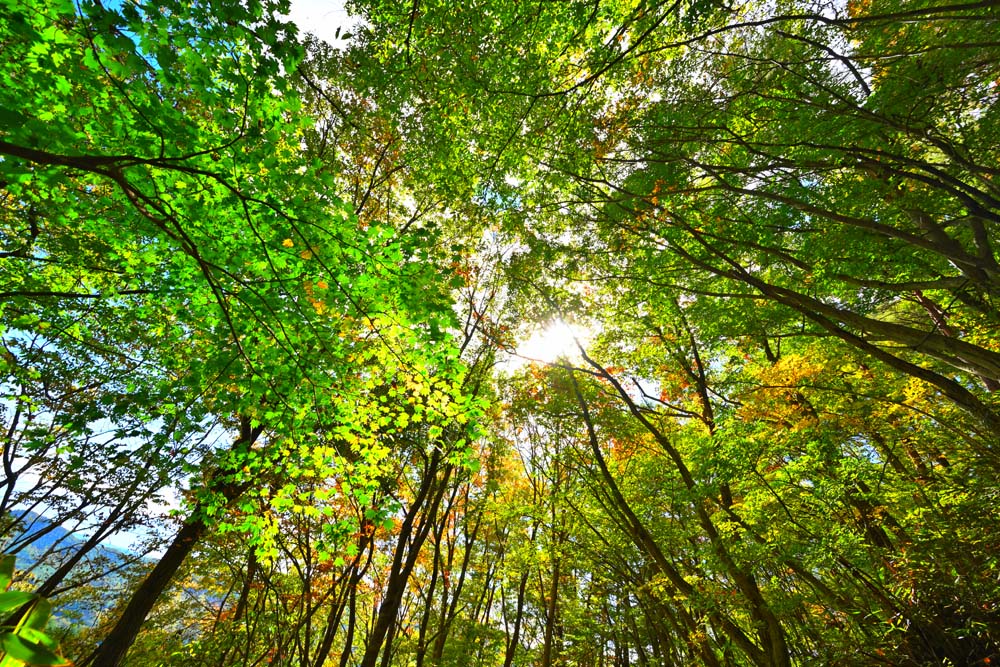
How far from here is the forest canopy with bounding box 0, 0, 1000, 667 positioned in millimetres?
3395

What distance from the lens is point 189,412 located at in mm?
4211

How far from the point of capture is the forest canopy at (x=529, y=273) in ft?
11.1

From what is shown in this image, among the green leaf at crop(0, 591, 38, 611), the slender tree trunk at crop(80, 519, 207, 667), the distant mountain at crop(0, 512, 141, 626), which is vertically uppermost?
the distant mountain at crop(0, 512, 141, 626)

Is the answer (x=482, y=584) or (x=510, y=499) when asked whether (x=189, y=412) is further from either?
(x=482, y=584)

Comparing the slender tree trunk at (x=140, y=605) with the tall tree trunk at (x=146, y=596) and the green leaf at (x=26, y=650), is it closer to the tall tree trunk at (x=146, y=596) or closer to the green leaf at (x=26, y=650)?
the tall tree trunk at (x=146, y=596)

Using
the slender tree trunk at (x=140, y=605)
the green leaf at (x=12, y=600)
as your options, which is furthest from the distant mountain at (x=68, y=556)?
the green leaf at (x=12, y=600)

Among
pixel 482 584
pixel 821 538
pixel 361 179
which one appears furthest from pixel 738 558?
pixel 482 584

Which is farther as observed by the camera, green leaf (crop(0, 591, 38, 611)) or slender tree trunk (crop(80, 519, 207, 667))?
slender tree trunk (crop(80, 519, 207, 667))

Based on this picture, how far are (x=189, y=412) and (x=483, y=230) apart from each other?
6.42 m

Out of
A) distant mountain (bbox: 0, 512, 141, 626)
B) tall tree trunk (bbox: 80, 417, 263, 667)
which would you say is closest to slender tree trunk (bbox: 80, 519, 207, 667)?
tall tree trunk (bbox: 80, 417, 263, 667)

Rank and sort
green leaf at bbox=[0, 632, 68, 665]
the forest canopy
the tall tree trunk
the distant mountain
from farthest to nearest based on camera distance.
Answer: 1. the distant mountain
2. the tall tree trunk
3. the forest canopy
4. green leaf at bbox=[0, 632, 68, 665]

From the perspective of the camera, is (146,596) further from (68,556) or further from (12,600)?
(12,600)

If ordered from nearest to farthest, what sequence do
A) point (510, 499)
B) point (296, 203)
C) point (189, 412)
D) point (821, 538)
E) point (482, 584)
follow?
point (296, 203)
point (189, 412)
point (821, 538)
point (510, 499)
point (482, 584)

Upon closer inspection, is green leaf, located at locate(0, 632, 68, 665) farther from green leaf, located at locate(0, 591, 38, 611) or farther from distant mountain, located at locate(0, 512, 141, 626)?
distant mountain, located at locate(0, 512, 141, 626)
